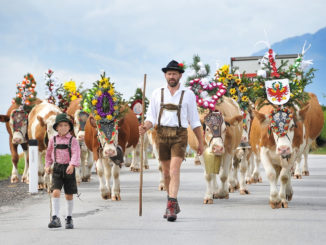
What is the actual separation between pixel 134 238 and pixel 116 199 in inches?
156

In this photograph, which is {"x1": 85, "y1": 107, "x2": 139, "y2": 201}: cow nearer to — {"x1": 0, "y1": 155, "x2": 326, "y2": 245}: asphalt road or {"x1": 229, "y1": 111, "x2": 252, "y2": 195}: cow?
{"x1": 0, "y1": 155, "x2": 326, "y2": 245}: asphalt road

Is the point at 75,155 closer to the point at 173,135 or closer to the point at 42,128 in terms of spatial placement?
the point at 173,135

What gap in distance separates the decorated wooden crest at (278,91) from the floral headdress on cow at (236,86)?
2.96 meters

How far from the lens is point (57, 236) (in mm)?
6523

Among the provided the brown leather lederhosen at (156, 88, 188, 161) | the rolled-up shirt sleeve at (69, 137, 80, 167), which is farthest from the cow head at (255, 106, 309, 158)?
the rolled-up shirt sleeve at (69, 137, 80, 167)

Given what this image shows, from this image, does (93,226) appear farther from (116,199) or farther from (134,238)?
(116,199)

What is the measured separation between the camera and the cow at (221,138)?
956 centimetres

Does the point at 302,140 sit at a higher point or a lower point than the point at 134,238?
higher

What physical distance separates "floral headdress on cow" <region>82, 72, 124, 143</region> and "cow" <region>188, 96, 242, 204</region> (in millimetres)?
1650

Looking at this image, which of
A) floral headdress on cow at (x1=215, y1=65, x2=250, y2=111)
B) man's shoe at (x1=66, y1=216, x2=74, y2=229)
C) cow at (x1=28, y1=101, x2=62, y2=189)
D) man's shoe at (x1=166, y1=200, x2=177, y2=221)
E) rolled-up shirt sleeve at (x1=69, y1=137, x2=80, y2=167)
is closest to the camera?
man's shoe at (x1=66, y1=216, x2=74, y2=229)

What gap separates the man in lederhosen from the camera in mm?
7855

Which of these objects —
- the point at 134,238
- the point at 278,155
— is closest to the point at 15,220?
the point at 134,238

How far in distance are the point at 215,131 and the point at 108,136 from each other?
6.54 ft

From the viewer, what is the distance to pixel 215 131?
9555 mm
